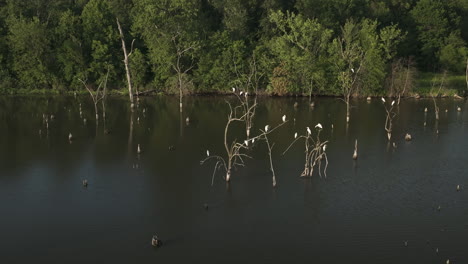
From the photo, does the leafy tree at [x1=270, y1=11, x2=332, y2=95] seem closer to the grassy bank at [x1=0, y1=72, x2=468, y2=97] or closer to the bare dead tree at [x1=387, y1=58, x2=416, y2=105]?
the grassy bank at [x1=0, y1=72, x2=468, y2=97]

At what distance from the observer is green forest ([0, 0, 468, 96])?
71.6m

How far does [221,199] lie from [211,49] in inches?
1954

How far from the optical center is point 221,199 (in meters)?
28.5

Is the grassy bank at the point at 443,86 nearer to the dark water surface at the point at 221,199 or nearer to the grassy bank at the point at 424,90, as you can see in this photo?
the grassy bank at the point at 424,90

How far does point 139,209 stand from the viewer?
89.2 feet

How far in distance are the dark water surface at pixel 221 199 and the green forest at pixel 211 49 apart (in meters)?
24.8

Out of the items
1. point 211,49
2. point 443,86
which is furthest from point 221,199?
point 443,86

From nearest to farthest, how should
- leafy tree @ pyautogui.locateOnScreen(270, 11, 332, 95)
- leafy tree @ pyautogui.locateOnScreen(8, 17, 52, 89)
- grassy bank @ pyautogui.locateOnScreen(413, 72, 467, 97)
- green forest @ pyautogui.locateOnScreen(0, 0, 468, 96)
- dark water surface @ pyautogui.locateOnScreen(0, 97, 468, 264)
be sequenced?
dark water surface @ pyautogui.locateOnScreen(0, 97, 468, 264) → grassy bank @ pyautogui.locateOnScreen(413, 72, 467, 97) → green forest @ pyautogui.locateOnScreen(0, 0, 468, 96) → leafy tree @ pyautogui.locateOnScreen(270, 11, 332, 95) → leafy tree @ pyautogui.locateOnScreen(8, 17, 52, 89)

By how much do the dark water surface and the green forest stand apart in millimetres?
24795

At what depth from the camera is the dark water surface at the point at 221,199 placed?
22.7m

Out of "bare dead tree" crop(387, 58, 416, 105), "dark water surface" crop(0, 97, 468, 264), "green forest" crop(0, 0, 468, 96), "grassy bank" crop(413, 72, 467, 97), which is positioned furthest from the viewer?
"green forest" crop(0, 0, 468, 96)

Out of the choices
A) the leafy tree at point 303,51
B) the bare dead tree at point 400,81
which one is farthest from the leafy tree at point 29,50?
the bare dead tree at point 400,81

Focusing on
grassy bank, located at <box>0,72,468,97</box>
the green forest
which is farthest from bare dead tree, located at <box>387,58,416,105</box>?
grassy bank, located at <box>0,72,468,97</box>

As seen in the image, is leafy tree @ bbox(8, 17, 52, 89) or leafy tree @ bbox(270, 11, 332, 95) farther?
leafy tree @ bbox(8, 17, 52, 89)
